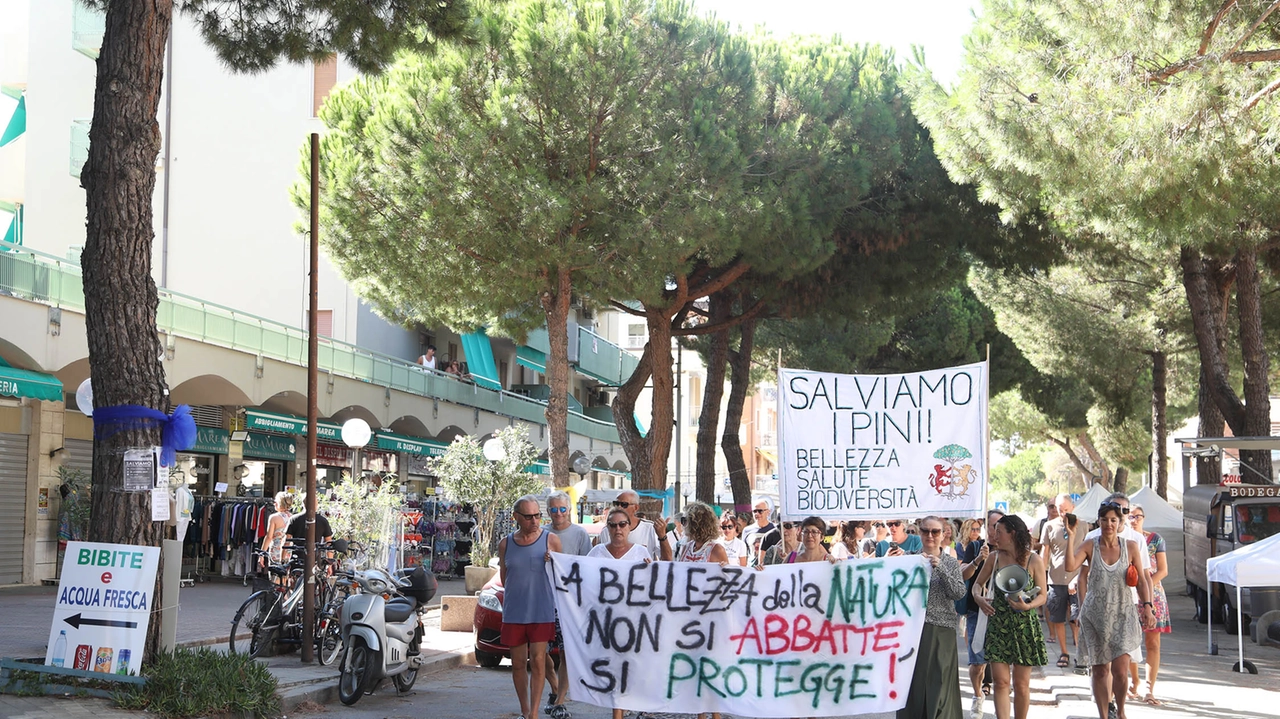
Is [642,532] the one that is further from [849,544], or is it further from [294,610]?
[294,610]

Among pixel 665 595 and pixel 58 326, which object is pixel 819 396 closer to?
pixel 665 595

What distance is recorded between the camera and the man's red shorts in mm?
9219

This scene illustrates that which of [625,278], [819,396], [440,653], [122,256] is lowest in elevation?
[440,653]

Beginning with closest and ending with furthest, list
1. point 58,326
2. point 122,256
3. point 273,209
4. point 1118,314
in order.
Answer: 1. point 122,256
2. point 58,326
3. point 1118,314
4. point 273,209

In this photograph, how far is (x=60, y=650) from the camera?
9.34 meters

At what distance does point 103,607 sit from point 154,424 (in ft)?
4.51

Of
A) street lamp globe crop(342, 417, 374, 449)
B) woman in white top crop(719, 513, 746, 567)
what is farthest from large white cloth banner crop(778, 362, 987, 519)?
street lamp globe crop(342, 417, 374, 449)

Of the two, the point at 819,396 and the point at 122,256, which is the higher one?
the point at 122,256

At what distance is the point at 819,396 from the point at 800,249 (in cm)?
1134

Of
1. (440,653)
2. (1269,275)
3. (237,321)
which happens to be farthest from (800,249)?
(440,653)

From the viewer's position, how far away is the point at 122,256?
9906 mm

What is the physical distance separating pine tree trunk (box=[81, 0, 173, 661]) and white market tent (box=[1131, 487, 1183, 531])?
70.5ft

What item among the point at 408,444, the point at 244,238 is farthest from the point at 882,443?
the point at 244,238

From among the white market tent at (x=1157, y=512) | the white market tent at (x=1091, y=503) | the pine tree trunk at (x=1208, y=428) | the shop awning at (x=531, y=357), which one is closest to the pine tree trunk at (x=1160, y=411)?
the white market tent at (x=1091, y=503)
